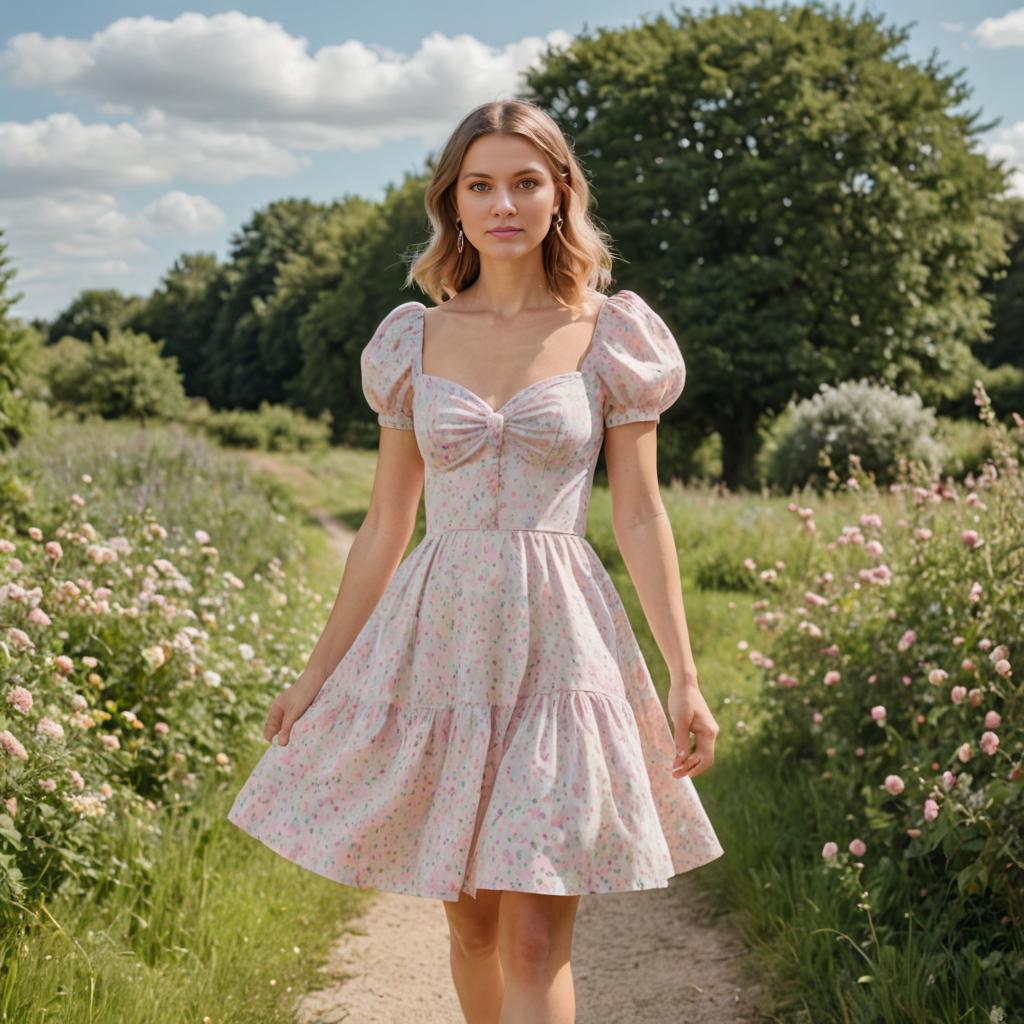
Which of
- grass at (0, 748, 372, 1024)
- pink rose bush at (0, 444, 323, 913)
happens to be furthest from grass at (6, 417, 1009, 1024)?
pink rose bush at (0, 444, 323, 913)

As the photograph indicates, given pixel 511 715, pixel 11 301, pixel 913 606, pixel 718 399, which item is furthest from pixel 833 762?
pixel 718 399

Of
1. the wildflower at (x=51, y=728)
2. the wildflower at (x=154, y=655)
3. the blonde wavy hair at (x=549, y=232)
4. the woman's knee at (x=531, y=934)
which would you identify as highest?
the blonde wavy hair at (x=549, y=232)

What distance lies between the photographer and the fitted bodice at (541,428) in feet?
8.77

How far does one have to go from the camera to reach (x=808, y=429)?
19453mm

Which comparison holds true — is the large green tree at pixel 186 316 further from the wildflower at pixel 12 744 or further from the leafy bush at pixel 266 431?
the wildflower at pixel 12 744

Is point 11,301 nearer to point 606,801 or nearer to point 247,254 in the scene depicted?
point 606,801

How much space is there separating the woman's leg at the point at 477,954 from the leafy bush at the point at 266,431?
3113 centimetres

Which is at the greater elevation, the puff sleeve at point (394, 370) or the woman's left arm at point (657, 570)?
the puff sleeve at point (394, 370)

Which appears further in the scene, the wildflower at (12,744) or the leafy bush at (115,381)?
the leafy bush at (115,381)

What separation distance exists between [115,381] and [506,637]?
3150 cm

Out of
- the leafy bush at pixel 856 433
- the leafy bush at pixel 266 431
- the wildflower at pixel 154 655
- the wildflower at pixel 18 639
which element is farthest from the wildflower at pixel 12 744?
the leafy bush at pixel 266 431

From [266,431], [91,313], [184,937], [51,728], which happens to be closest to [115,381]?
[266,431]

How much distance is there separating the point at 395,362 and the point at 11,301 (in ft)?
27.6

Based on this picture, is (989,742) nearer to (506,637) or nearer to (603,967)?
(506,637)
